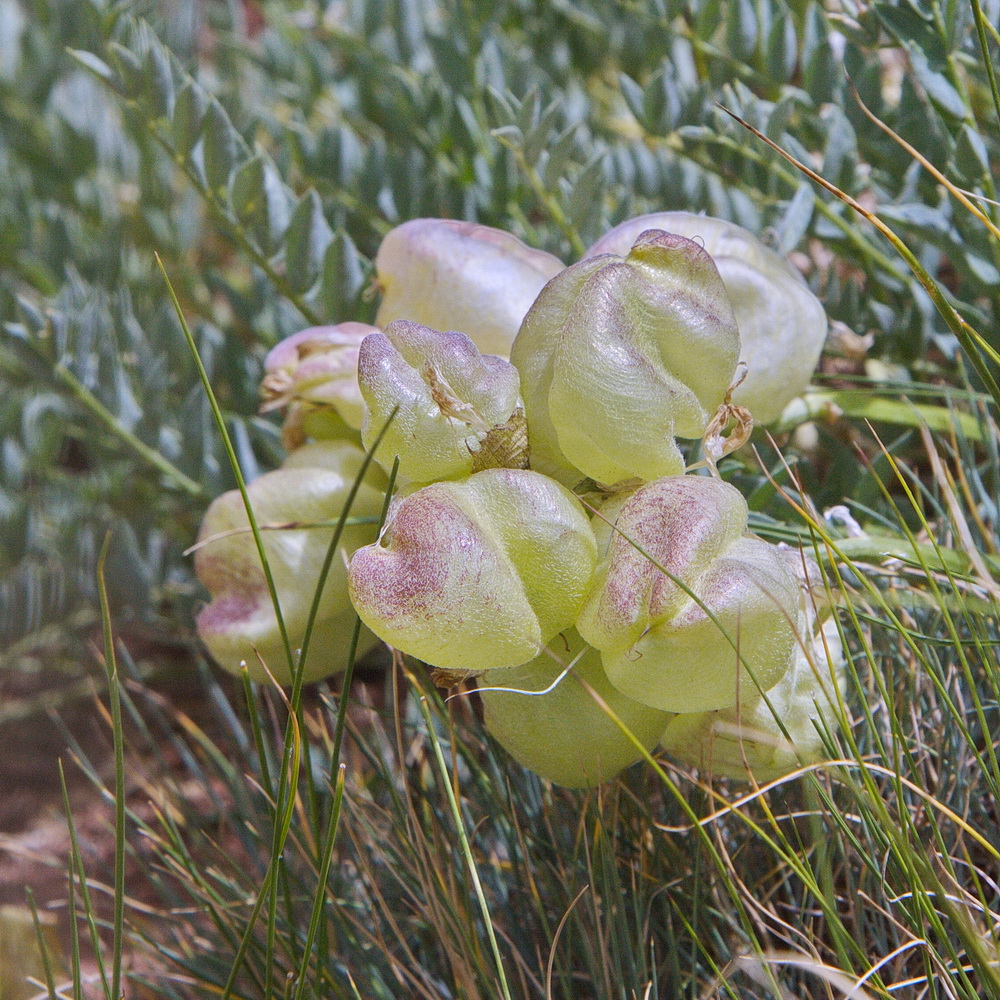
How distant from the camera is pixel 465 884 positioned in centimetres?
41

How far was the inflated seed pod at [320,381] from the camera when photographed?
1.49ft

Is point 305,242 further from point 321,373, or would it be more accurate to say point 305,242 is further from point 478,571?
point 478,571

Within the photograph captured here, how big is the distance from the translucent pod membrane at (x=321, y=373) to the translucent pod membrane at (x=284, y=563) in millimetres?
28

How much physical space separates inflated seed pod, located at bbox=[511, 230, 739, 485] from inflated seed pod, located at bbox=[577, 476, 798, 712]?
0.02m

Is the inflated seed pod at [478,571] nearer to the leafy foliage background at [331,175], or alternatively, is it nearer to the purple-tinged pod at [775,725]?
the purple-tinged pod at [775,725]

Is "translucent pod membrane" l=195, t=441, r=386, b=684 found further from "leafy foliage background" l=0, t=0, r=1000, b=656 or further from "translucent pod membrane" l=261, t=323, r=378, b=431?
"leafy foliage background" l=0, t=0, r=1000, b=656

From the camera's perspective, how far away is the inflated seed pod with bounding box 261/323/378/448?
1.49ft

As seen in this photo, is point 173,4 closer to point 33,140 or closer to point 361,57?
point 33,140

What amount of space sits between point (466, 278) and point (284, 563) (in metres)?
0.15

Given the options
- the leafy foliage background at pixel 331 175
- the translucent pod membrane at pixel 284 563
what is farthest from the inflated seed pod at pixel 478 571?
the leafy foliage background at pixel 331 175

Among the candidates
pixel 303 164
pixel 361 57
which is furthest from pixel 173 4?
pixel 303 164

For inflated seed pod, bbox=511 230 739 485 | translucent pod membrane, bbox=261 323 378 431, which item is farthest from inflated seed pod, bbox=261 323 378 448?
inflated seed pod, bbox=511 230 739 485

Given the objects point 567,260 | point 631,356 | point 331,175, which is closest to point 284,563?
point 631,356

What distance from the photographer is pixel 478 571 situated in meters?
0.32
